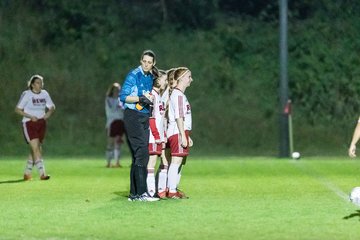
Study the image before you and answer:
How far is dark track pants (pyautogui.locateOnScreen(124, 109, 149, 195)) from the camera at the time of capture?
17.2 m

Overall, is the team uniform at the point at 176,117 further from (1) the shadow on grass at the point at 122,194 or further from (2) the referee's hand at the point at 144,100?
(1) the shadow on grass at the point at 122,194

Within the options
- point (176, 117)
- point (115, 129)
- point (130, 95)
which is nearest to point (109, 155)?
point (115, 129)

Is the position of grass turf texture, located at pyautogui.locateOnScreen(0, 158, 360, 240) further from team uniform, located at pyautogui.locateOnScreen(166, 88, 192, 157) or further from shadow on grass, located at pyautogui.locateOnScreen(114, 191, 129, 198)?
team uniform, located at pyautogui.locateOnScreen(166, 88, 192, 157)

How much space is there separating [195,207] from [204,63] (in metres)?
25.8

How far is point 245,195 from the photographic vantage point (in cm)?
1878

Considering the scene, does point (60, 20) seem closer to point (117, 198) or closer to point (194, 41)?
point (194, 41)

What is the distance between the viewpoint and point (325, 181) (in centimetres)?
2231

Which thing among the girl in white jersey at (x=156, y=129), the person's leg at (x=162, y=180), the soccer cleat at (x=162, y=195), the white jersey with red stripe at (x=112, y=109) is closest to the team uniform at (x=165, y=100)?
the girl in white jersey at (x=156, y=129)

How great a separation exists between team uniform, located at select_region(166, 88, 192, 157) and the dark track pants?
1.45 feet

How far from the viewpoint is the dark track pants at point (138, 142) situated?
17.2 metres

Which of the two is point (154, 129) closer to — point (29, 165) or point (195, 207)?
point (195, 207)

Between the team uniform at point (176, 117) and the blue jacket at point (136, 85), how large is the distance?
16.0 inches

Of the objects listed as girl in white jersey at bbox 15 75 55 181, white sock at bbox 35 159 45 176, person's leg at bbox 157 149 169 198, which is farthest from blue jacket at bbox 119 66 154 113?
white sock at bbox 35 159 45 176

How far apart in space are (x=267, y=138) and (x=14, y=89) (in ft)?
27.0
